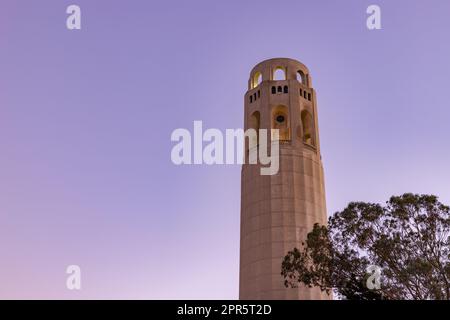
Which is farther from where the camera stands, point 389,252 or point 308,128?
point 308,128

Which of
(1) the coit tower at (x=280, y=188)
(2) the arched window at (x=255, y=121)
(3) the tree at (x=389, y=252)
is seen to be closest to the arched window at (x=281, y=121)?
(1) the coit tower at (x=280, y=188)

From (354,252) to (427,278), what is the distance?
190 inches

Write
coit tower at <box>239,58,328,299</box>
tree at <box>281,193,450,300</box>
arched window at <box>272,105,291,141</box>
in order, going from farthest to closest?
arched window at <box>272,105,291,141</box>
coit tower at <box>239,58,328,299</box>
tree at <box>281,193,450,300</box>

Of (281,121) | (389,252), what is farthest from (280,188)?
(389,252)

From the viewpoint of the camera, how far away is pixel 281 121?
60.4m

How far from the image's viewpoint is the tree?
94.8 ft

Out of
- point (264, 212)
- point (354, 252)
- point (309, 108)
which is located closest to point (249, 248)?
point (264, 212)

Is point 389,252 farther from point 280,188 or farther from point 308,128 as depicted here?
point 308,128

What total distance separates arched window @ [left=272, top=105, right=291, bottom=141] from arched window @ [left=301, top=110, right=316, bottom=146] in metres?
2.37

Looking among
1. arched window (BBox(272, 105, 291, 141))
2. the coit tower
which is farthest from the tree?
arched window (BBox(272, 105, 291, 141))

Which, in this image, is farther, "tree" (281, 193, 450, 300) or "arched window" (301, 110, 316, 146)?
"arched window" (301, 110, 316, 146)

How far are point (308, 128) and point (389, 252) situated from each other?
106 feet

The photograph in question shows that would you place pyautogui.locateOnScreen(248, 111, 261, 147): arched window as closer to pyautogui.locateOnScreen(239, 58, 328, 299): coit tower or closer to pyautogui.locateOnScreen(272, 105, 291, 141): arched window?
pyautogui.locateOnScreen(239, 58, 328, 299): coit tower

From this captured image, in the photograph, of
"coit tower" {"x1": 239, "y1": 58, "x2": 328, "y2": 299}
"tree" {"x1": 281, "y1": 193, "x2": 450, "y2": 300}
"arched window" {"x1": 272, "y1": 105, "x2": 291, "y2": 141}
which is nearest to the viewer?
"tree" {"x1": 281, "y1": 193, "x2": 450, "y2": 300}
